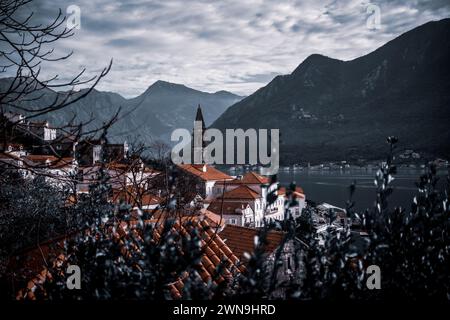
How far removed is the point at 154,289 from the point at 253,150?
107 meters

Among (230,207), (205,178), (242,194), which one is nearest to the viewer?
(230,207)

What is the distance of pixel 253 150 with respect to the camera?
109375 millimetres

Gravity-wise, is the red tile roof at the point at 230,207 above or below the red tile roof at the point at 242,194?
below

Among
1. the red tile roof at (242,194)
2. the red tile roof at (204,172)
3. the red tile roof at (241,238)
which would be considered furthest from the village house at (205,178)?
the red tile roof at (241,238)

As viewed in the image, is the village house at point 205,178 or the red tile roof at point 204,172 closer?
the village house at point 205,178

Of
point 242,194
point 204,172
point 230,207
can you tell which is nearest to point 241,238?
point 230,207

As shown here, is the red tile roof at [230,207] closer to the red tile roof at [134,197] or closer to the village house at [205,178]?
the village house at [205,178]

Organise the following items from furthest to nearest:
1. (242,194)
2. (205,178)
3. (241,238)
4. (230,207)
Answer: (205,178)
(242,194)
(230,207)
(241,238)

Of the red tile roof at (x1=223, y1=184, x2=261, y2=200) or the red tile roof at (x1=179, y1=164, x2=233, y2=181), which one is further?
the red tile roof at (x1=179, y1=164, x2=233, y2=181)

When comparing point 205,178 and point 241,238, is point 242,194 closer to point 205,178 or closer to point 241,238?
point 205,178

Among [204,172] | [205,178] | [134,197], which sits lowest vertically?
[205,178]

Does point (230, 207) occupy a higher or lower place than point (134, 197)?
lower

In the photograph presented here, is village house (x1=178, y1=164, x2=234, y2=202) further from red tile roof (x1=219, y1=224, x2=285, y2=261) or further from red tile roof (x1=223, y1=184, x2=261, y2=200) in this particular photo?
red tile roof (x1=219, y1=224, x2=285, y2=261)

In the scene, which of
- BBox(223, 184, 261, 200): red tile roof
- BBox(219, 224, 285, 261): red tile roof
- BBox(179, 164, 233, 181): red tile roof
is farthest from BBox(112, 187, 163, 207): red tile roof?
BBox(179, 164, 233, 181): red tile roof
